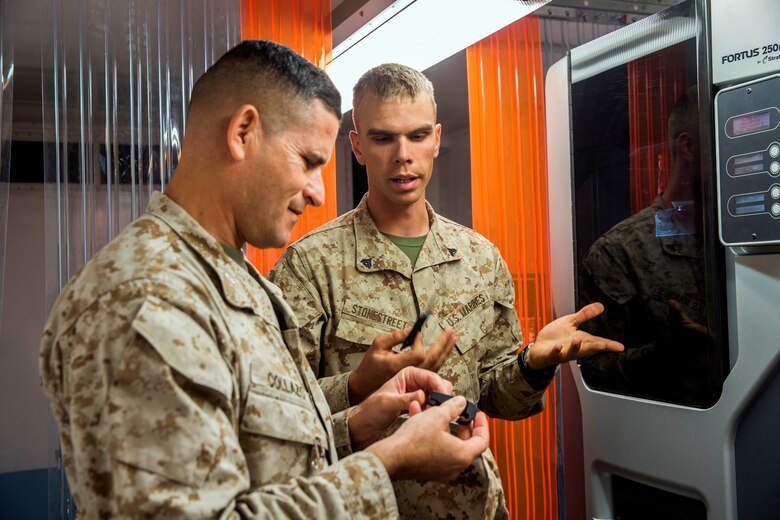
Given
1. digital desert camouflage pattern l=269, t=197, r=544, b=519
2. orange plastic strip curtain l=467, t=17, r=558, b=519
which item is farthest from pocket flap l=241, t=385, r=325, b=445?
orange plastic strip curtain l=467, t=17, r=558, b=519

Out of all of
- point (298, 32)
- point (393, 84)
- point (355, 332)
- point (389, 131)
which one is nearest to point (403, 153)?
point (389, 131)

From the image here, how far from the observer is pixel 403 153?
1906mm

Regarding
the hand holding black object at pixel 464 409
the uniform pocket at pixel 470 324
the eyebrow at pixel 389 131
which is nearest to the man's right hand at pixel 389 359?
the hand holding black object at pixel 464 409

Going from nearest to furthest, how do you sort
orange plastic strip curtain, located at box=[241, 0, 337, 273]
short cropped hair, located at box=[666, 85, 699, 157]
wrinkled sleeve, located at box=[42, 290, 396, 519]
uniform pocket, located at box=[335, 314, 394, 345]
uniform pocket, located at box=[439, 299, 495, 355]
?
wrinkled sleeve, located at box=[42, 290, 396, 519], short cropped hair, located at box=[666, 85, 699, 157], uniform pocket, located at box=[335, 314, 394, 345], uniform pocket, located at box=[439, 299, 495, 355], orange plastic strip curtain, located at box=[241, 0, 337, 273]

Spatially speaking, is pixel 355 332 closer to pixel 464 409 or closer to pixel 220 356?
pixel 464 409

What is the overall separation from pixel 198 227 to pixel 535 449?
2.00 m

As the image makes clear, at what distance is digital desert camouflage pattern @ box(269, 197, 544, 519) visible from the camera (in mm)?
1786

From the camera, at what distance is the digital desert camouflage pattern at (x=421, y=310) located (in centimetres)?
179

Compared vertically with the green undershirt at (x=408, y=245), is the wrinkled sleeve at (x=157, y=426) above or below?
below

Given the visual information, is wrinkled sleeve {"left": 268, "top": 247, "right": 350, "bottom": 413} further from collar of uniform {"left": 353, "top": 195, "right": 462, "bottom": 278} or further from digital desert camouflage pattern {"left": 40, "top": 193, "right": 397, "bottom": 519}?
digital desert camouflage pattern {"left": 40, "top": 193, "right": 397, "bottom": 519}

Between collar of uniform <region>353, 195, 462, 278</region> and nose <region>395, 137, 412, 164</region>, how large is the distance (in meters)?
0.22

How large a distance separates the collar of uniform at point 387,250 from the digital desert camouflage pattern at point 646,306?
0.40m

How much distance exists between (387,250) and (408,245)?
0.09m

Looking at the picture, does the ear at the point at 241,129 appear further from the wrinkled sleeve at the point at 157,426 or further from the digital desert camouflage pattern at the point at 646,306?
the digital desert camouflage pattern at the point at 646,306
